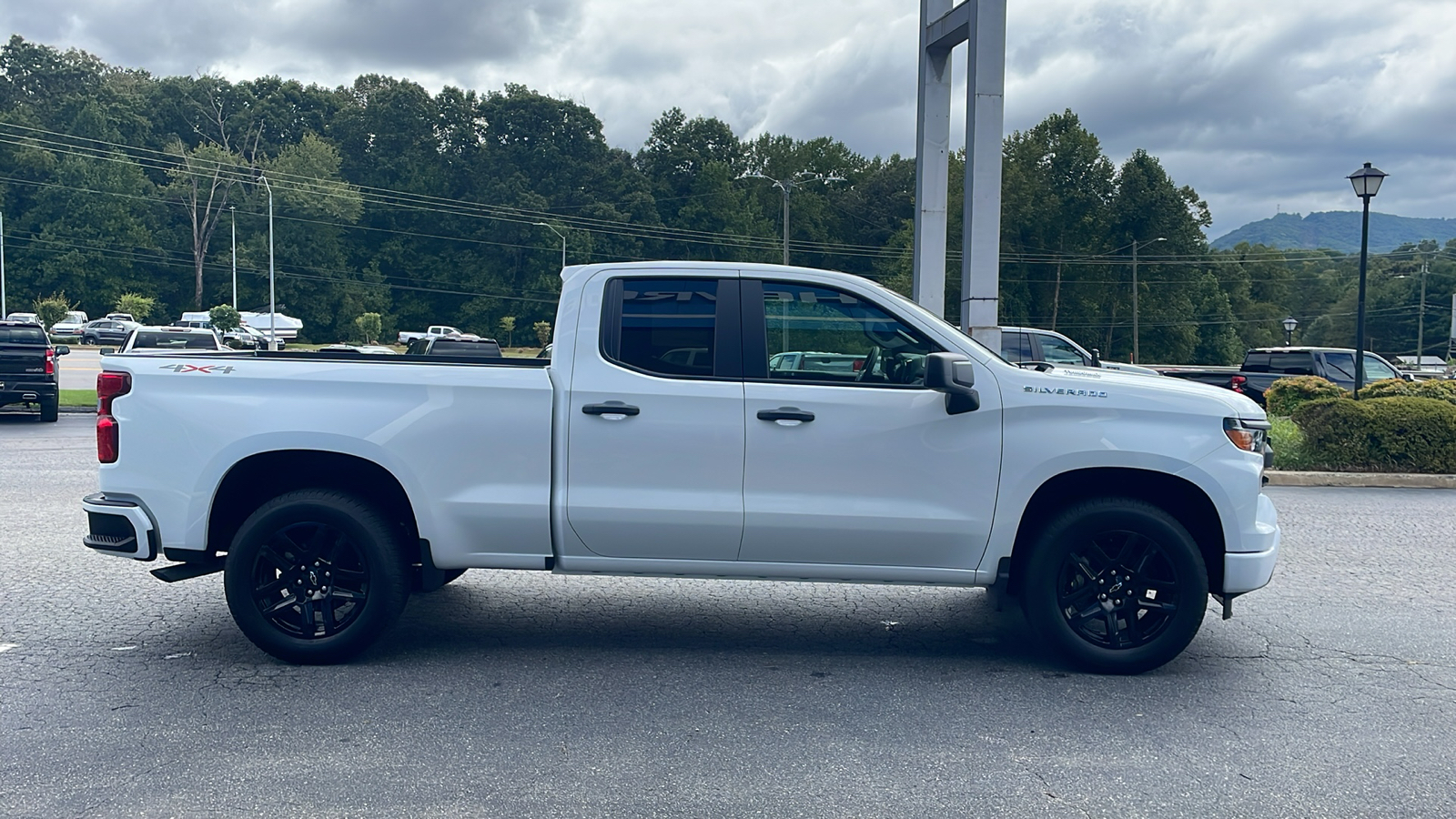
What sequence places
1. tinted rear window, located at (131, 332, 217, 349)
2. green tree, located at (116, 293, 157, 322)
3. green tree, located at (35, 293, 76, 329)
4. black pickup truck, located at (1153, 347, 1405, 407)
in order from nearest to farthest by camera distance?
1. black pickup truck, located at (1153, 347, 1405, 407)
2. tinted rear window, located at (131, 332, 217, 349)
3. green tree, located at (35, 293, 76, 329)
4. green tree, located at (116, 293, 157, 322)

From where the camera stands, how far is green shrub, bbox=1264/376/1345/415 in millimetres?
16656

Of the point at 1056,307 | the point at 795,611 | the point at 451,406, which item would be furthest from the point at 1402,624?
the point at 1056,307

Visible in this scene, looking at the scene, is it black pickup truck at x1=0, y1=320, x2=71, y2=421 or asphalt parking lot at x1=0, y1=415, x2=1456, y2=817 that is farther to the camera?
black pickup truck at x1=0, y1=320, x2=71, y2=421

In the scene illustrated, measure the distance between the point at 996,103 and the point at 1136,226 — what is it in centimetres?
6291

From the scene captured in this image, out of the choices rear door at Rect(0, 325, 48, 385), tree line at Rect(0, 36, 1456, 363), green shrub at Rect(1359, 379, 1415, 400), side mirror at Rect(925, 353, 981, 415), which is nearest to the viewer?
side mirror at Rect(925, 353, 981, 415)

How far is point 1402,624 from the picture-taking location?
618 centimetres

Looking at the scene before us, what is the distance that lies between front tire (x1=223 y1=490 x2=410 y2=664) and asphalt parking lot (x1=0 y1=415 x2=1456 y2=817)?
0.53 ft

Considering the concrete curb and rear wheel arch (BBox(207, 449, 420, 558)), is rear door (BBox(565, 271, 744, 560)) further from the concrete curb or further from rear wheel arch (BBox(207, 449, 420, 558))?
the concrete curb

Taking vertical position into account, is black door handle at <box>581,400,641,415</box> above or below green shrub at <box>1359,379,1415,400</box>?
above

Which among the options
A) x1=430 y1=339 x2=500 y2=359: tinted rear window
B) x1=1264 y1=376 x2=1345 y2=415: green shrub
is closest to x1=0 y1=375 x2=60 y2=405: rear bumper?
x1=430 y1=339 x2=500 y2=359: tinted rear window

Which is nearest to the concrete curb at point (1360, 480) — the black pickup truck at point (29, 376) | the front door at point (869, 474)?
the front door at point (869, 474)

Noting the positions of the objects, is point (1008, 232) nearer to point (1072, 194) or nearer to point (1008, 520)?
point (1072, 194)

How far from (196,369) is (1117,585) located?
448cm

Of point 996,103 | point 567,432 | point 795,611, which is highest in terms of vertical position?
point 996,103
